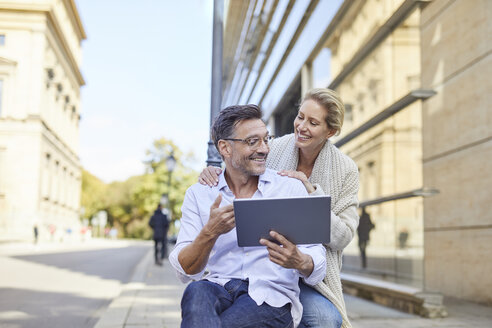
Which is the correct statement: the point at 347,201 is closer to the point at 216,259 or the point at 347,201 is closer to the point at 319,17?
the point at 216,259

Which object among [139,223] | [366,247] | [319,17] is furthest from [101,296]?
[139,223]

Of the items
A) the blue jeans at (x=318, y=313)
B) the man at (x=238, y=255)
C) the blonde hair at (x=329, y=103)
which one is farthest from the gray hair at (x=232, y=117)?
the blue jeans at (x=318, y=313)

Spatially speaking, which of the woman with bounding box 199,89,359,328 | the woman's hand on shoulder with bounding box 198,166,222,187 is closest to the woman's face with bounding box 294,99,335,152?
the woman with bounding box 199,89,359,328

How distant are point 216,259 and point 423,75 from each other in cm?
584

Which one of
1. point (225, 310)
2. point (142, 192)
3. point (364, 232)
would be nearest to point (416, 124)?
point (364, 232)

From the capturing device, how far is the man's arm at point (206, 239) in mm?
2641

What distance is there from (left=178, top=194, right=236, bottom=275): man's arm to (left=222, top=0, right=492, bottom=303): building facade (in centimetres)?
435

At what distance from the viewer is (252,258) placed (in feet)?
9.65

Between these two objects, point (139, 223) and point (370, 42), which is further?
point (139, 223)

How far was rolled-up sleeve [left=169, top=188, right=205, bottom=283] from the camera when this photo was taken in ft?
9.57

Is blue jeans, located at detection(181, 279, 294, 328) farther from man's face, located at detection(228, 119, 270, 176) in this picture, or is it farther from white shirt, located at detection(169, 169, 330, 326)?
man's face, located at detection(228, 119, 270, 176)

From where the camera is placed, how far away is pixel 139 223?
75.9m

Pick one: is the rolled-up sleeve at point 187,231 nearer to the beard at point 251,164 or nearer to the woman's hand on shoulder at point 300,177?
the beard at point 251,164

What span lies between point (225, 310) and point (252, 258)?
30 centimetres
